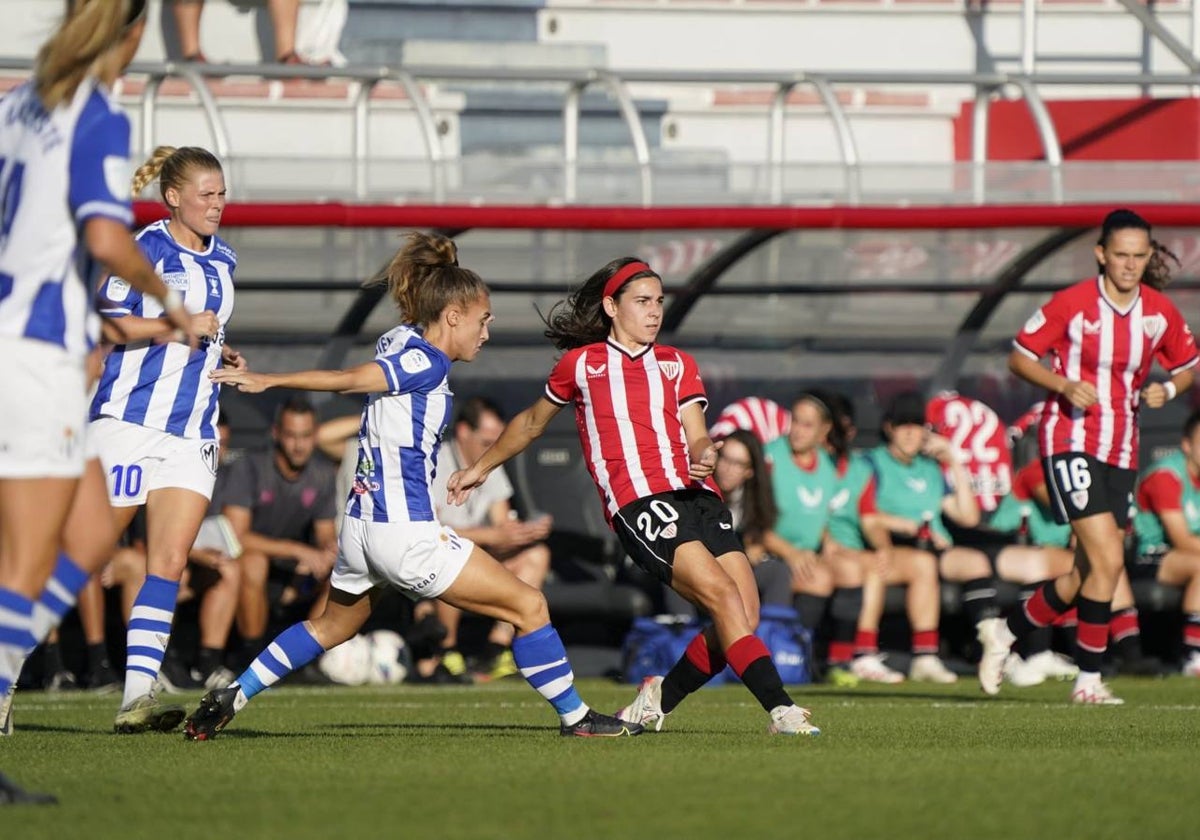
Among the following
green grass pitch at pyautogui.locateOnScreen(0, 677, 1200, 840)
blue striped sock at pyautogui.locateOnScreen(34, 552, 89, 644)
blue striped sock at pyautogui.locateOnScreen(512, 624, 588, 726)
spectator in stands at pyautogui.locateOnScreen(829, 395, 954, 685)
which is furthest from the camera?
spectator in stands at pyautogui.locateOnScreen(829, 395, 954, 685)

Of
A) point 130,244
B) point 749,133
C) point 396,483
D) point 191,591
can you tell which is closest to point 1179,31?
point 749,133

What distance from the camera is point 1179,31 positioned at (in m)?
16.0

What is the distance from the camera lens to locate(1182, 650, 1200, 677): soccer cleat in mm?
11953

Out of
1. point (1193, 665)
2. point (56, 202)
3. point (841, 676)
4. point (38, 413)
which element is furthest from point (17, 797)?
point (1193, 665)

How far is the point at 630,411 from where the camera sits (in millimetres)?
7340

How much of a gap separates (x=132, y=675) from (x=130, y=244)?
2.68 metres

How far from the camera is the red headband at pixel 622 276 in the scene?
292 inches

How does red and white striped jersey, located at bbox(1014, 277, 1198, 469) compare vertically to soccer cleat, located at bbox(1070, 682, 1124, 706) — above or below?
above

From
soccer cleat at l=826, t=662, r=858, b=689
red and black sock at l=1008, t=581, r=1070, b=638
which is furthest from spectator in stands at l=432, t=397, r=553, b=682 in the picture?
red and black sock at l=1008, t=581, r=1070, b=638

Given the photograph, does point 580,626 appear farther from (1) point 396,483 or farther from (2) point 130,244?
(2) point 130,244

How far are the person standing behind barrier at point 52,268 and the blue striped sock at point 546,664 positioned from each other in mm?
2106

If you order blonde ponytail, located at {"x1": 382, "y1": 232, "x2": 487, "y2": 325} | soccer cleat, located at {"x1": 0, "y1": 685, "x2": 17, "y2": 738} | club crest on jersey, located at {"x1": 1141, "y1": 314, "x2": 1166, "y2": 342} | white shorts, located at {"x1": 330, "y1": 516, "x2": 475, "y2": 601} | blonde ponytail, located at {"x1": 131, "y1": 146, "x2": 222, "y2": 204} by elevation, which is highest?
blonde ponytail, located at {"x1": 131, "y1": 146, "x2": 222, "y2": 204}

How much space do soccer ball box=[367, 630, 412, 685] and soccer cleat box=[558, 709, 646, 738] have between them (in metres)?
4.51

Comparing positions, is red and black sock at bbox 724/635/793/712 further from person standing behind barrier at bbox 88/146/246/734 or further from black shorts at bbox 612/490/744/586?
person standing behind barrier at bbox 88/146/246/734
